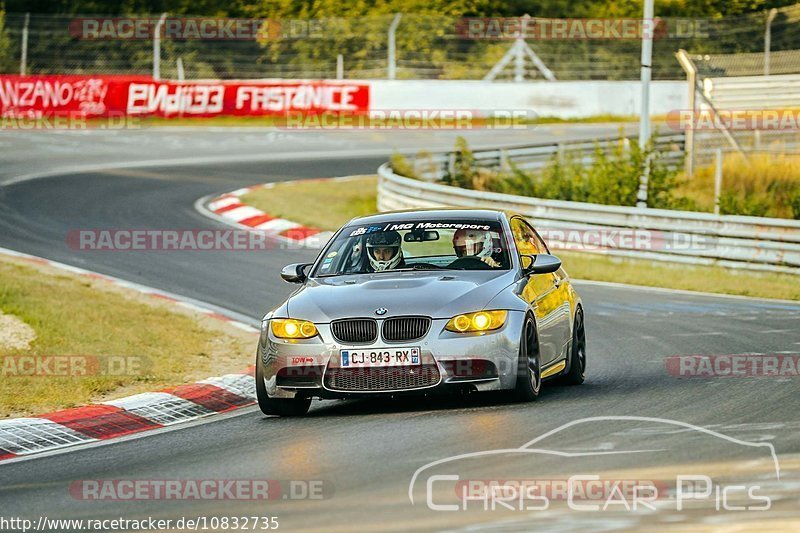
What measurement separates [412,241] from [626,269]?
10422mm

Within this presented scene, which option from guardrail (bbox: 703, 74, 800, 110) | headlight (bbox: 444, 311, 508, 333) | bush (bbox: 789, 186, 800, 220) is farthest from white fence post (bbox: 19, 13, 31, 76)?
headlight (bbox: 444, 311, 508, 333)

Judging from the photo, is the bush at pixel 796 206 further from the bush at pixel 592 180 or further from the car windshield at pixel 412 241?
the car windshield at pixel 412 241

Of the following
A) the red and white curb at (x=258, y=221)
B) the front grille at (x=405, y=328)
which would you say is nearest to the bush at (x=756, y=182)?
the red and white curb at (x=258, y=221)

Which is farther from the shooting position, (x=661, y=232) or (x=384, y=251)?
(x=661, y=232)

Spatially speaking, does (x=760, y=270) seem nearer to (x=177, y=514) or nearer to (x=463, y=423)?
(x=463, y=423)

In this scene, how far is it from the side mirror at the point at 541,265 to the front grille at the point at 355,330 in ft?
4.95

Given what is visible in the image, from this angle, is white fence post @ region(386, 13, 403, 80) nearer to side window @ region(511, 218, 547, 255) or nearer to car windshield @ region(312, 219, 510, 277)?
side window @ region(511, 218, 547, 255)

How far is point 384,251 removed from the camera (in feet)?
34.7

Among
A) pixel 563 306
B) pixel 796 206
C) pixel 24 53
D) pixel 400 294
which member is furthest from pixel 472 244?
pixel 24 53

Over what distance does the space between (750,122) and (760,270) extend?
1375cm

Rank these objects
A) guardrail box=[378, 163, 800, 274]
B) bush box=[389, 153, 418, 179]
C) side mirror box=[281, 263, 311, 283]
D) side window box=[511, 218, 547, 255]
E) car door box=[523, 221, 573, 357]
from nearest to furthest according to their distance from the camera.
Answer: side mirror box=[281, 263, 311, 283] → car door box=[523, 221, 573, 357] → side window box=[511, 218, 547, 255] → guardrail box=[378, 163, 800, 274] → bush box=[389, 153, 418, 179]

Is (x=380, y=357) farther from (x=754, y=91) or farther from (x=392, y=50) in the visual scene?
(x=392, y=50)

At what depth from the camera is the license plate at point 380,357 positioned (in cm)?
923

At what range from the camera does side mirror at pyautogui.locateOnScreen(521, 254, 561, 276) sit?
10.3m
